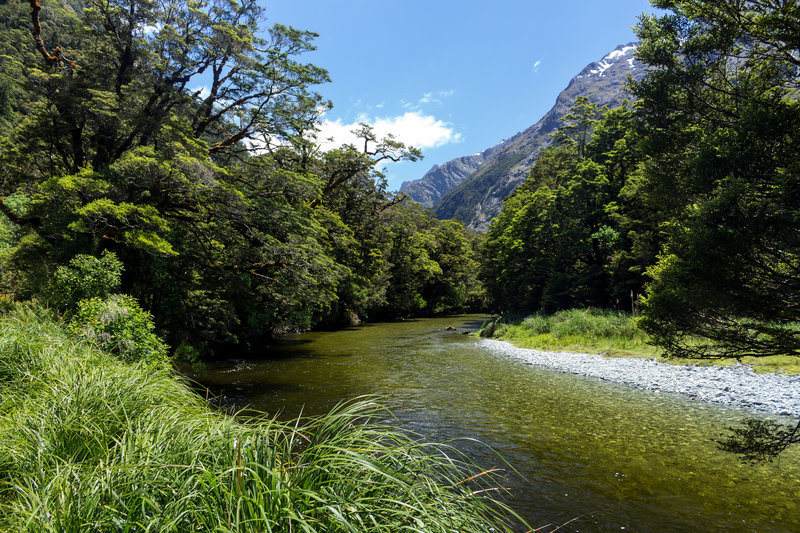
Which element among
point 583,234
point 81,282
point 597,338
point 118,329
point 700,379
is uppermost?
point 583,234

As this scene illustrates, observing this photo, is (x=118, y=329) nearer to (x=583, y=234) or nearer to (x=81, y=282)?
(x=81, y=282)

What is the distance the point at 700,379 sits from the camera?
11.4 m

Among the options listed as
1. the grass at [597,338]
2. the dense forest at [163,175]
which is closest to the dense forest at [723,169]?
the grass at [597,338]

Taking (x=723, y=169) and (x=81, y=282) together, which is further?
(x=81, y=282)

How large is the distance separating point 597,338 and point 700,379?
6782 millimetres

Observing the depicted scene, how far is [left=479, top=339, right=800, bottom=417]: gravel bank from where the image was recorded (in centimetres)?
914

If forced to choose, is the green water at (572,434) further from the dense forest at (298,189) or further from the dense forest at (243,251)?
the dense forest at (298,189)

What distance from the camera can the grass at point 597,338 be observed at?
11.9m

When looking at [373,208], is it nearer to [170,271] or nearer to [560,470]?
[170,271]

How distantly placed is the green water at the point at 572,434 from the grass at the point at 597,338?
4.14 meters

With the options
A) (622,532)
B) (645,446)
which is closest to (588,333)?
(645,446)

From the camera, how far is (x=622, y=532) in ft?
15.6

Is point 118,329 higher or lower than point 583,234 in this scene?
lower

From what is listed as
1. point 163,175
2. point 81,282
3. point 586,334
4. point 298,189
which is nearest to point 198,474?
point 81,282
